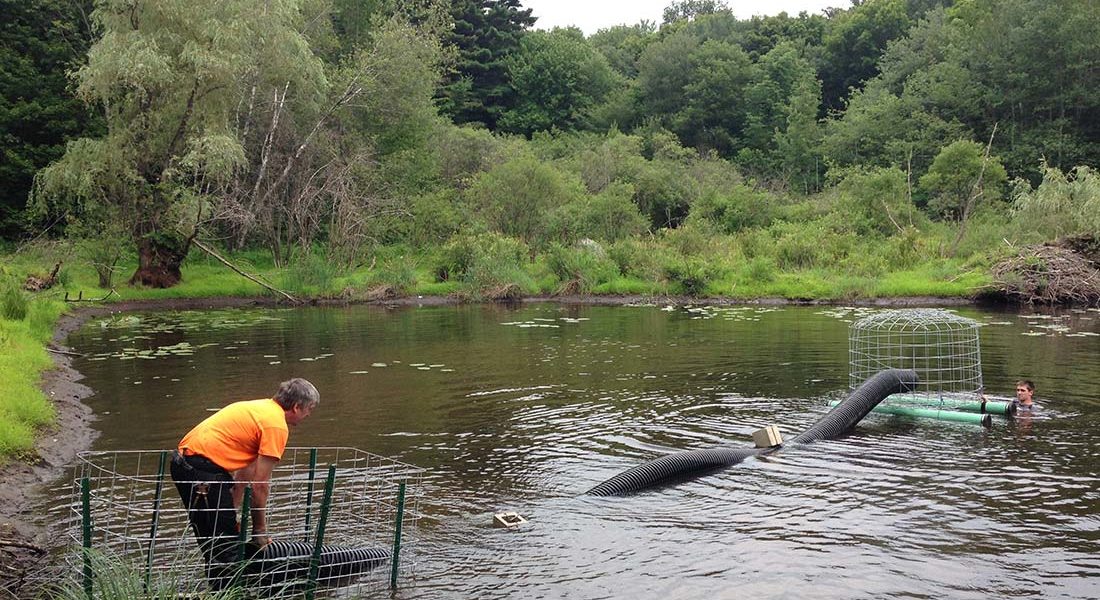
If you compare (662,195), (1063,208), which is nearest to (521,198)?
(662,195)

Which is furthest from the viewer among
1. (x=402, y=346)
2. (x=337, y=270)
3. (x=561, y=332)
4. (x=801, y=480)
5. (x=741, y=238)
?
(x=741, y=238)

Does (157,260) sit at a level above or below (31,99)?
below

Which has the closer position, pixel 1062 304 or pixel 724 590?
pixel 724 590

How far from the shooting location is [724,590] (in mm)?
7770

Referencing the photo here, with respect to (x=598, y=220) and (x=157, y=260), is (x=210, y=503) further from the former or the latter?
(x=598, y=220)

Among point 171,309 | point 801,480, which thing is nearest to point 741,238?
point 171,309

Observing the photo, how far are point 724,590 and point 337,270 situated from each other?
110 feet

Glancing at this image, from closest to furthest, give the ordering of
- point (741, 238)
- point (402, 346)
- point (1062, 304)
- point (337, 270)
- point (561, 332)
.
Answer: point (402, 346)
point (561, 332)
point (1062, 304)
point (337, 270)
point (741, 238)

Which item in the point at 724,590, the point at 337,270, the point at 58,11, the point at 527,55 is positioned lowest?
the point at 724,590

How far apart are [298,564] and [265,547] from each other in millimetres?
494

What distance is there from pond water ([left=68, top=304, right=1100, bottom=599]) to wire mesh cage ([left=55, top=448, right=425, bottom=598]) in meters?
0.42

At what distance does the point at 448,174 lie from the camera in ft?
172

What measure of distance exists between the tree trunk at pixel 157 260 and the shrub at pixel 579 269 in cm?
1524

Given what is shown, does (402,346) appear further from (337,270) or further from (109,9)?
(109,9)
